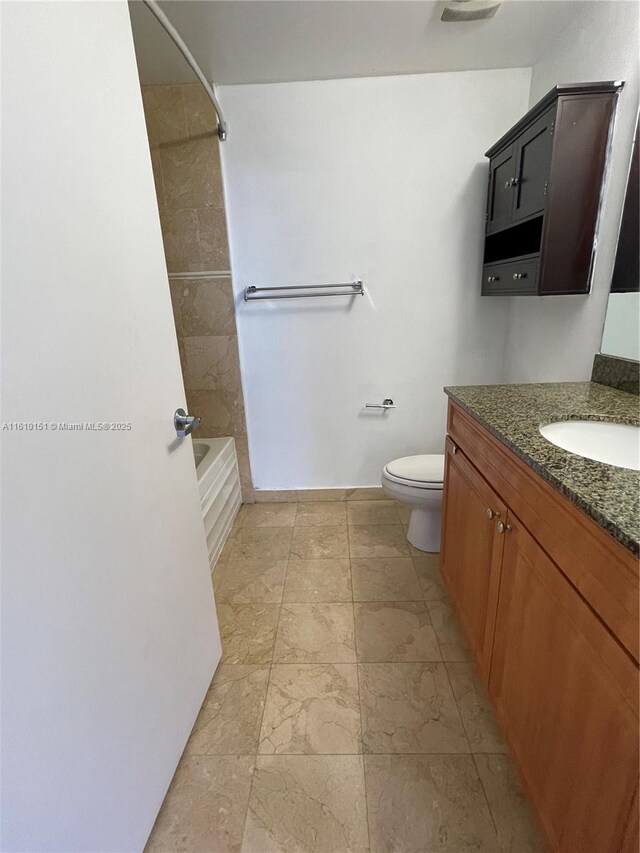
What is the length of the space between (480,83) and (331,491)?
234cm

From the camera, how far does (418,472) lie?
189 cm

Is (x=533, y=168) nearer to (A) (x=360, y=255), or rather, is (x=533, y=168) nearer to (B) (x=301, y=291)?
(A) (x=360, y=255)

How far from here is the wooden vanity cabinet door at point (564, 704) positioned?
59 cm

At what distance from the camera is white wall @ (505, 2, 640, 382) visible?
129 cm

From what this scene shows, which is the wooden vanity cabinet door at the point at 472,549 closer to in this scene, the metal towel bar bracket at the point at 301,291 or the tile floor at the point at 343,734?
the tile floor at the point at 343,734

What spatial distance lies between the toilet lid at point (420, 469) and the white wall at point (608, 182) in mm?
664

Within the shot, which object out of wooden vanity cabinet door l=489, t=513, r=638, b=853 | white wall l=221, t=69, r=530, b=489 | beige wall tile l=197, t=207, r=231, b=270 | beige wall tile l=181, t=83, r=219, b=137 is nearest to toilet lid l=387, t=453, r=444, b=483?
white wall l=221, t=69, r=530, b=489

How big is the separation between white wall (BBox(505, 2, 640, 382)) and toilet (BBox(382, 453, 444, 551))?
0.71m

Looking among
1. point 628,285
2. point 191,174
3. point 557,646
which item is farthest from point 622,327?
point 191,174

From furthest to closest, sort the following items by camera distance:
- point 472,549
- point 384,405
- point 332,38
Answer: point 384,405
point 332,38
point 472,549

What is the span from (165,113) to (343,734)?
9.28ft

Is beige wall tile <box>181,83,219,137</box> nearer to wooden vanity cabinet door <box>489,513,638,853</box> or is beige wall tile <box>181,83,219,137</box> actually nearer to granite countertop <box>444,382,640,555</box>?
granite countertop <box>444,382,640,555</box>

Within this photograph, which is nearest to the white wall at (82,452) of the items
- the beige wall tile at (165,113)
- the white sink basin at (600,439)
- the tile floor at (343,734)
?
the tile floor at (343,734)

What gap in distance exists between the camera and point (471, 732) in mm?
1147
